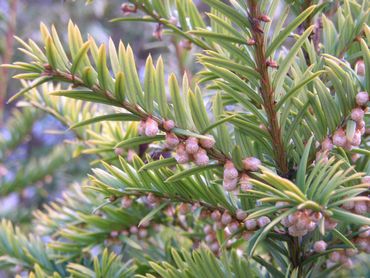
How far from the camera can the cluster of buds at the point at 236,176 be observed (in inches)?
13.2

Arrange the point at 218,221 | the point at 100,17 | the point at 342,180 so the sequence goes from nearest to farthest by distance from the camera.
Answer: the point at 342,180 → the point at 218,221 → the point at 100,17

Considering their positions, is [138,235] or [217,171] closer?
[217,171]

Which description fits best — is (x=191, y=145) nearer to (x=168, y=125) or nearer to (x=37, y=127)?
(x=168, y=125)

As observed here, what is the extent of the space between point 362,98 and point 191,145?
0.11 meters

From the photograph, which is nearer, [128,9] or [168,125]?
[168,125]

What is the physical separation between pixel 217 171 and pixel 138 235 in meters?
0.19

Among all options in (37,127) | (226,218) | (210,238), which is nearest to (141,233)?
(210,238)

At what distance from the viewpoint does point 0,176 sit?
43.0 inches

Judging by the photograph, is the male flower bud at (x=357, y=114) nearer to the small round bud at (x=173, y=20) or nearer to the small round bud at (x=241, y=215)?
the small round bud at (x=241, y=215)

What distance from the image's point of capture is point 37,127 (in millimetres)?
1403

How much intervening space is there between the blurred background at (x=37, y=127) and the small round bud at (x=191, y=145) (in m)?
0.32

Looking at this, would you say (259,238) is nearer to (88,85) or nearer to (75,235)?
(88,85)

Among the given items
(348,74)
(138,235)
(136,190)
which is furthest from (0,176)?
(348,74)

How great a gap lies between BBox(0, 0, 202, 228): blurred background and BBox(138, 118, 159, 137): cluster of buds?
0.98 feet
